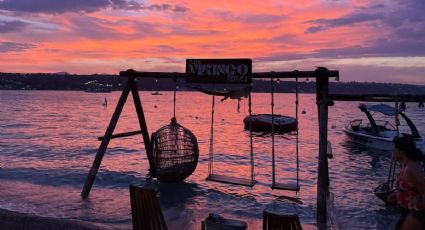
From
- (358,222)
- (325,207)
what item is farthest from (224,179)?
(358,222)

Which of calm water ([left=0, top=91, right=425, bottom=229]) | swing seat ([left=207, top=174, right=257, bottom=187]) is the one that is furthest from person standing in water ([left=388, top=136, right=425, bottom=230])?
calm water ([left=0, top=91, right=425, bottom=229])

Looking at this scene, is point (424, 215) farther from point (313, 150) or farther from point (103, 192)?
point (313, 150)

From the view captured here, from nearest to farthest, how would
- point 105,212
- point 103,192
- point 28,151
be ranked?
point 105,212 → point 103,192 → point 28,151

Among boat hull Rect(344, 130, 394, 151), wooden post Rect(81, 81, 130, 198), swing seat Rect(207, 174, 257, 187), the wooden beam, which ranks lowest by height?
boat hull Rect(344, 130, 394, 151)

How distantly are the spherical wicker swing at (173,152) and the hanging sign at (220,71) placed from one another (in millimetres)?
3131

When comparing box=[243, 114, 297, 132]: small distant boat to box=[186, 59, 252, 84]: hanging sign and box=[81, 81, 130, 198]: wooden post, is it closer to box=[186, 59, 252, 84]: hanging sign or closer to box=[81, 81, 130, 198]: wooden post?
box=[81, 81, 130, 198]: wooden post

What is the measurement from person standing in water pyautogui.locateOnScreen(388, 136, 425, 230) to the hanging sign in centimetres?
513

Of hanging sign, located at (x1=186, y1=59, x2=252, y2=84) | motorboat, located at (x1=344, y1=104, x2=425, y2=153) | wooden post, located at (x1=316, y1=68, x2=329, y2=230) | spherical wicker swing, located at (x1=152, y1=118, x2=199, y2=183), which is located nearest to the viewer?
wooden post, located at (x1=316, y1=68, x2=329, y2=230)

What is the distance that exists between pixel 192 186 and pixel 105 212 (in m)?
5.34

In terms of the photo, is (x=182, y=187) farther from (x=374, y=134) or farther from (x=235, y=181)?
(x=374, y=134)

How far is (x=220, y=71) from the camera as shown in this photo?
447 inches

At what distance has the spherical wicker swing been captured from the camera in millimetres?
14578

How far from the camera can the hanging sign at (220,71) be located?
1119cm

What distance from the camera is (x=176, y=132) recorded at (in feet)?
47.7
